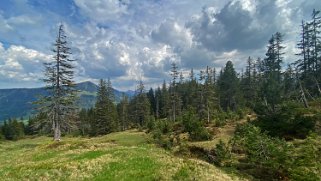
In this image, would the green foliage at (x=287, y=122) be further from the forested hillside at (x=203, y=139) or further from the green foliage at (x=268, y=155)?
the green foliage at (x=268, y=155)

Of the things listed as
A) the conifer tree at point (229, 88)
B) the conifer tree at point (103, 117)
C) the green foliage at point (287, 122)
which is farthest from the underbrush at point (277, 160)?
the conifer tree at point (229, 88)

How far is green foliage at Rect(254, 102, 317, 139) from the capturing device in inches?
1601

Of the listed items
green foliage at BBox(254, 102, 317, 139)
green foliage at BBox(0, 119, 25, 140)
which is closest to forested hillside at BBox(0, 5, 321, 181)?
green foliage at BBox(254, 102, 317, 139)

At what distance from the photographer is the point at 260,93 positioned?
49.2 m

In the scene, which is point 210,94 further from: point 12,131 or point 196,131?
point 12,131

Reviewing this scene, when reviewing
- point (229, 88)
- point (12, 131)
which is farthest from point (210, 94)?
point (12, 131)

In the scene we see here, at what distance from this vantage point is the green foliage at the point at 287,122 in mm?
40656

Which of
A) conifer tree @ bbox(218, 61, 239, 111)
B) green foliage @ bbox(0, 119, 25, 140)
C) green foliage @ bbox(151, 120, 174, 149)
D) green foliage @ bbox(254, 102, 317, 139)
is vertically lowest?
green foliage @ bbox(0, 119, 25, 140)

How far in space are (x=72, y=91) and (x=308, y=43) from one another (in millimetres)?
50208

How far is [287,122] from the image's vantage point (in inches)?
1635

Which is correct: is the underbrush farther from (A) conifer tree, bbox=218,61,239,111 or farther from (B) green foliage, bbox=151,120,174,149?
(A) conifer tree, bbox=218,61,239,111

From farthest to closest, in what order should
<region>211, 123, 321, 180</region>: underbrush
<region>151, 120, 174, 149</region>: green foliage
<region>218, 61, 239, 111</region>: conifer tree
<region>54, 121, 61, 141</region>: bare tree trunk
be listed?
<region>218, 61, 239, 111</region>: conifer tree → <region>54, 121, 61, 141</region>: bare tree trunk → <region>151, 120, 174, 149</region>: green foliage → <region>211, 123, 321, 180</region>: underbrush

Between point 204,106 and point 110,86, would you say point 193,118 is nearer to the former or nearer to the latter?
point 204,106

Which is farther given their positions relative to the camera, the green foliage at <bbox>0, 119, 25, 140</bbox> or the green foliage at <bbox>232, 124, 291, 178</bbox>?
the green foliage at <bbox>0, 119, 25, 140</bbox>
